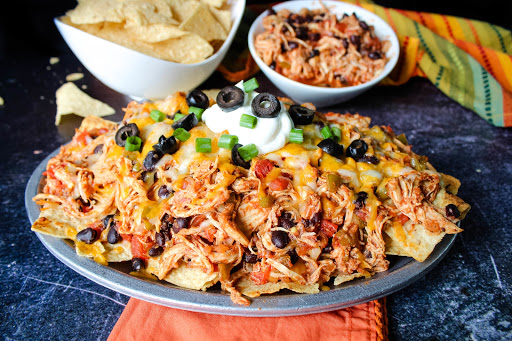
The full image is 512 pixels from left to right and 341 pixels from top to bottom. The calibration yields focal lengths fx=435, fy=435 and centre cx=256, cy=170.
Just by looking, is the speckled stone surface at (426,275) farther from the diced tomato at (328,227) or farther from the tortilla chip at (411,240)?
the diced tomato at (328,227)

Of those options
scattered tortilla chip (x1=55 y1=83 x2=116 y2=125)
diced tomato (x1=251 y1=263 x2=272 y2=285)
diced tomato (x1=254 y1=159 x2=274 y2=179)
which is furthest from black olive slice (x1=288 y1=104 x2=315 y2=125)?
scattered tortilla chip (x1=55 y1=83 x2=116 y2=125)

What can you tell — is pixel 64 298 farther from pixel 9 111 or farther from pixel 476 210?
pixel 476 210

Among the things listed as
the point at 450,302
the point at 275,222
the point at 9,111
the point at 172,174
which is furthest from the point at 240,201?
the point at 9,111

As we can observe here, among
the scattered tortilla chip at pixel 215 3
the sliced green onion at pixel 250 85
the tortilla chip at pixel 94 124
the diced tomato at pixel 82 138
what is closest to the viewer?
the sliced green onion at pixel 250 85

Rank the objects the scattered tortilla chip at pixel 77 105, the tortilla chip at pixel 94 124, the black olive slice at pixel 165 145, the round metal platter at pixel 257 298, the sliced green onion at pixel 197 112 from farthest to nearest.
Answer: the scattered tortilla chip at pixel 77 105, the tortilla chip at pixel 94 124, the sliced green onion at pixel 197 112, the black olive slice at pixel 165 145, the round metal platter at pixel 257 298

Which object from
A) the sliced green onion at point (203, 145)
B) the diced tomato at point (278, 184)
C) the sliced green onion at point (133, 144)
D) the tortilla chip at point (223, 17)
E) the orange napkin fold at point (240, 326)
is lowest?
the orange napkin fold at point (240, 326)

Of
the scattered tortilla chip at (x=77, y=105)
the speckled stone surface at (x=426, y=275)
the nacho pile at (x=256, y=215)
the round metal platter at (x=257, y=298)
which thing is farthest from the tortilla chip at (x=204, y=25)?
the round metal platter at (x=257, y=298)
